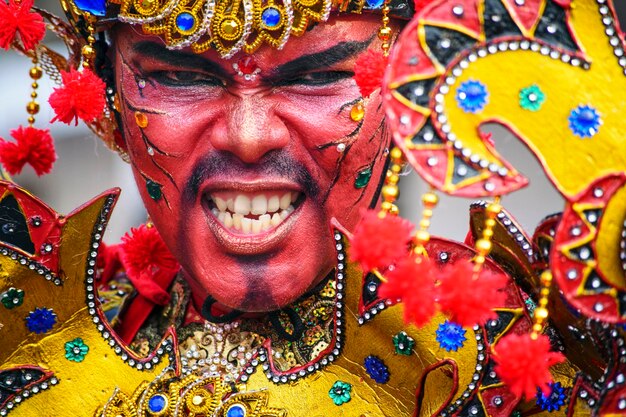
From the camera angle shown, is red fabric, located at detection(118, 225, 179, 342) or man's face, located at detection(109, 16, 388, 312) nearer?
man's face, located at detection(109, 16, 388, 312)

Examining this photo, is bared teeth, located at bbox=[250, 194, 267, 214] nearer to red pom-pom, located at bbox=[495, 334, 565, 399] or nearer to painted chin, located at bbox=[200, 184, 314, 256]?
painted chin, located at bbox=[200, 184, 314, 256]

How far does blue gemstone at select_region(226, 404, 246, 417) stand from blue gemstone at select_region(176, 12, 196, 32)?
2.49ft

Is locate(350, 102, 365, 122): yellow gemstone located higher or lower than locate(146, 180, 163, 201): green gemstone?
higher

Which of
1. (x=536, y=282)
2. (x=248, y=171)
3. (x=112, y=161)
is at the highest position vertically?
(x=248, y=171)

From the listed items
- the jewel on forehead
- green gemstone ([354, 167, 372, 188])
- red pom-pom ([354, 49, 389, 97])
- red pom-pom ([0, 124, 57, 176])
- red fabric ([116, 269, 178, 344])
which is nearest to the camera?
red pom-pom ([354, 49, 389, 97])

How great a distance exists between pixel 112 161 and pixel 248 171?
4164mm

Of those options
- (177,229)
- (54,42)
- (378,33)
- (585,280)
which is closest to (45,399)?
(177,229)

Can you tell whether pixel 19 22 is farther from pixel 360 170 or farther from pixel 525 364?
pixel 525 364

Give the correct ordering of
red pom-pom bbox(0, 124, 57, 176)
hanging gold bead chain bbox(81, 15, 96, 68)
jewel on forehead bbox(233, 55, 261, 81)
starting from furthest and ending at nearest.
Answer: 1. red pom-pom bbox(0, 124, 57, 176)
2. hanging gold bead chain bbox(81, 15, 96, 68)
3. jewel on forehead bbox(233, 55, 261, 81)

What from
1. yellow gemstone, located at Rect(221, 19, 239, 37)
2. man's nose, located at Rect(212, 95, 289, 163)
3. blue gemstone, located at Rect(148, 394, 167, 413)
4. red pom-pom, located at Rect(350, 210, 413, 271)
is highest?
yellow gemstone, located at Rect(221, 19, 239, 37)

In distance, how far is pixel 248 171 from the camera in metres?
2.06

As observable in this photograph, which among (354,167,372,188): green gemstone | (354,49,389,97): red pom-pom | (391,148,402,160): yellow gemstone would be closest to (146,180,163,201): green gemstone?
(354,167,372,188): green gemstone

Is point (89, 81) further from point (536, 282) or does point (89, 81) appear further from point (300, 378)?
point (536, 282)

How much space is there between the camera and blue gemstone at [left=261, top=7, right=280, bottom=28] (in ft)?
6.46
